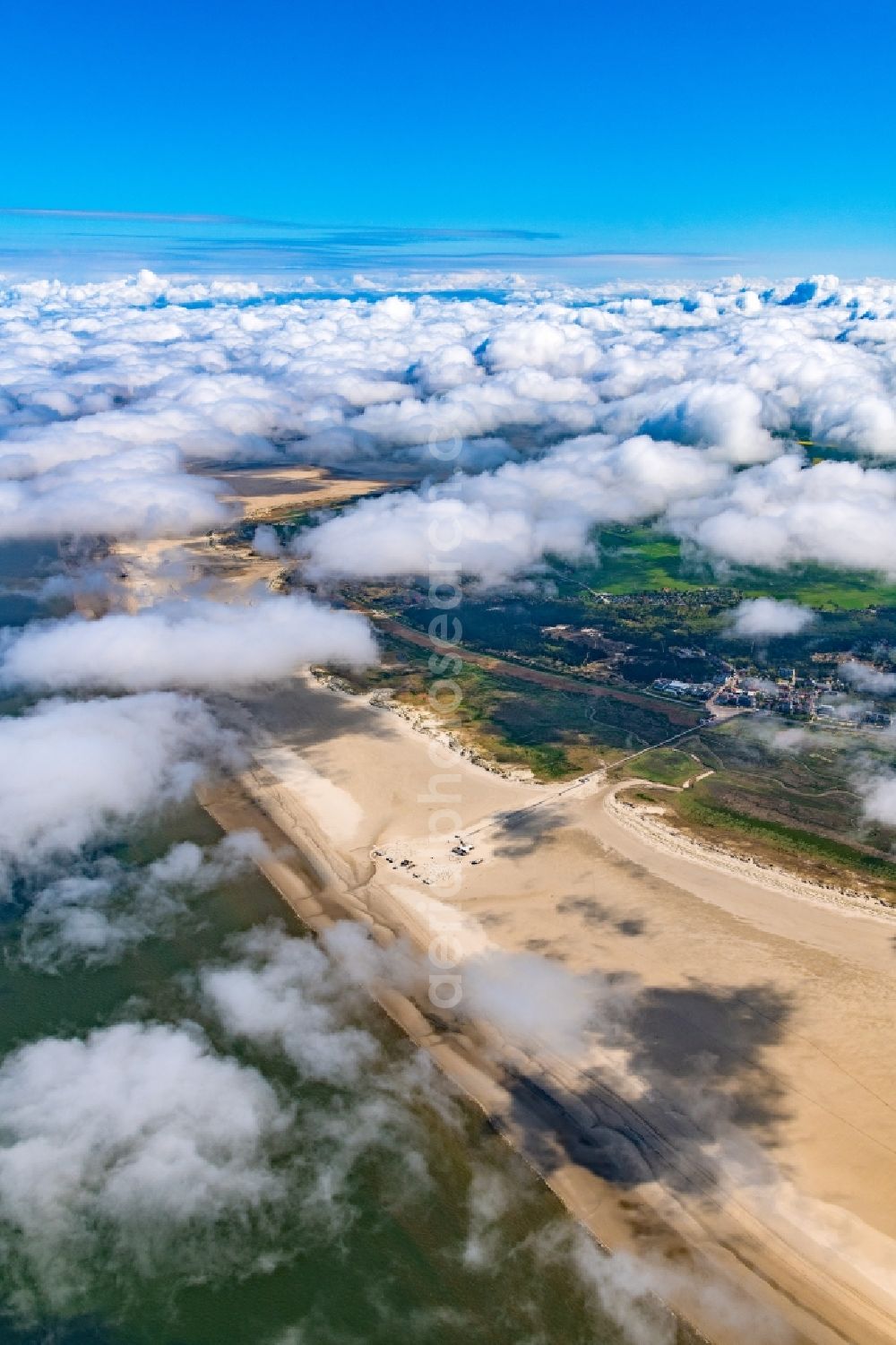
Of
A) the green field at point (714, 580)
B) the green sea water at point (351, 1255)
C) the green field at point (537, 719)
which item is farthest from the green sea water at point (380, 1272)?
the green field at point (714, 580)

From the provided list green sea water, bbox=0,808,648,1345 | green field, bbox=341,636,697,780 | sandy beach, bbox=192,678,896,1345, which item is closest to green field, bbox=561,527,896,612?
green field, bbox=341,636,697,780

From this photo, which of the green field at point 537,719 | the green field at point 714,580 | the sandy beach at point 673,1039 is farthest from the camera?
the green field at point 714,580

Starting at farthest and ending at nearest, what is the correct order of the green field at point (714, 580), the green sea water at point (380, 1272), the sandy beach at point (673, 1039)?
the green field at point (714, 580)
the sandy beach at point (673, 1039)
the green sea water at point (380, 1272)

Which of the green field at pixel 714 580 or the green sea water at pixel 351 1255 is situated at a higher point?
the green field at pixel 714 580

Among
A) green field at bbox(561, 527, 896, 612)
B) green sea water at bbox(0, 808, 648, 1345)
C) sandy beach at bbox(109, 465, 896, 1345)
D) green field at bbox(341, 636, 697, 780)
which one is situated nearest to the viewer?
green sea water at bbox(0, 808, 648, 1345)

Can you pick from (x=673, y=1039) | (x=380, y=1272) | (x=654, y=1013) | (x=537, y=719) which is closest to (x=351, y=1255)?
(x=380, y=1272)

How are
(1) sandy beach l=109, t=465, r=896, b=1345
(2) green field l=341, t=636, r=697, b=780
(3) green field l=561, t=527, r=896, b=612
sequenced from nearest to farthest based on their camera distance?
1. (1) sandy beach l=109, t=465, r=896, b=1345
2. (2) green field l=341, t=636, r=697, b=780
3. (3) green field l=561, t=527, r=896, b=612

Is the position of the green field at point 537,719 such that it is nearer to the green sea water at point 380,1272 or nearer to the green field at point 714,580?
the green sea water at point 380,1272

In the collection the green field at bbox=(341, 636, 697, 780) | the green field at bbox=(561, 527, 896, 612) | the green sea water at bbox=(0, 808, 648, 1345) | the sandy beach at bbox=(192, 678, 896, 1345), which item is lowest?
the green sea water at bbox=(0, 808, 648, 1345)

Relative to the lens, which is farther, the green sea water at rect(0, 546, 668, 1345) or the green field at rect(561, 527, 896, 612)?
the green field at rect(561, 527, 896, 612)

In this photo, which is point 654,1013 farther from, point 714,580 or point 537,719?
point 714,580

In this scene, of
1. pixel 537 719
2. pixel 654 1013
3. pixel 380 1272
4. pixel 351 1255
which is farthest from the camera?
pixel 537 719

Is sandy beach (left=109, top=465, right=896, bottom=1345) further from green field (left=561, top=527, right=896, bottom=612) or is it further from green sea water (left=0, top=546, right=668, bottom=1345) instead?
green field (left=561, top=527, right=896, bottom=612)
